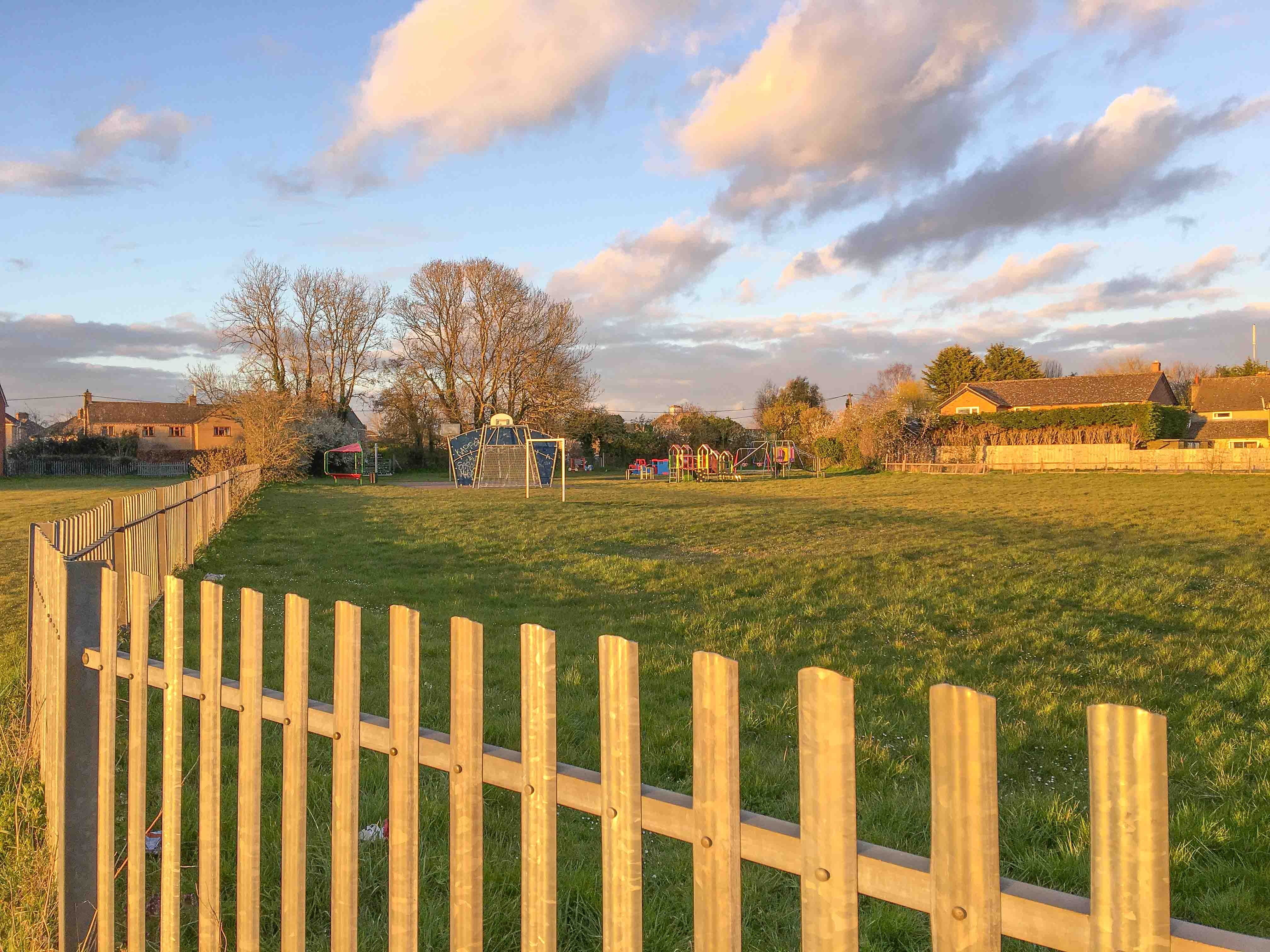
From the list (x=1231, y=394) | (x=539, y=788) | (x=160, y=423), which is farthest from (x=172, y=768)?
(x=1231, y=394)

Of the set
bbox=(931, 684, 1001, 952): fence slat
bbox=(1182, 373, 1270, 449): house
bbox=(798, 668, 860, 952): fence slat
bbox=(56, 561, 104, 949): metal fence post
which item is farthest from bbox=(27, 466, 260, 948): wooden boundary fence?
bbox=(1182, 373, 1270, 449): house

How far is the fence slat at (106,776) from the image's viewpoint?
104 inches

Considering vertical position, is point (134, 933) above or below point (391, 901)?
below

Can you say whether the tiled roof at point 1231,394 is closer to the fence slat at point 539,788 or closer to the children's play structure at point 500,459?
the children's play structure at point 500,459

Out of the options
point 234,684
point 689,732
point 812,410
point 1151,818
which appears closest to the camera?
point 1151,818

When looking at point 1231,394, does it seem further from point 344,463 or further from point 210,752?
point 210,752

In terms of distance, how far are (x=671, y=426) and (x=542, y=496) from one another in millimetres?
32481

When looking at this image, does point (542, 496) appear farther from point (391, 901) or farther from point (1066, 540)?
point (391, 901)

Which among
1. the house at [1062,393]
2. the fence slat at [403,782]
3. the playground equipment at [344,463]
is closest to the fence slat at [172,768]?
the fence slat at [403,782]

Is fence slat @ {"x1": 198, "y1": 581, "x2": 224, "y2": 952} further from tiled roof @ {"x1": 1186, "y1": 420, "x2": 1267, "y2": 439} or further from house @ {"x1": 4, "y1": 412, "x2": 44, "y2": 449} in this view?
house @ {"x1": 4, "y1": 412, "x2": 44, "y2": 449}

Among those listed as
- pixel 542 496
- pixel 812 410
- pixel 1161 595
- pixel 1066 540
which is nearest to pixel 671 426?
pixel 812 410

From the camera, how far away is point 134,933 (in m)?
2.54

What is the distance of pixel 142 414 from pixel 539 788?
75.8m

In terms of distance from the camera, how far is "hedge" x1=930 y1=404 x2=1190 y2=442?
1684 inches
